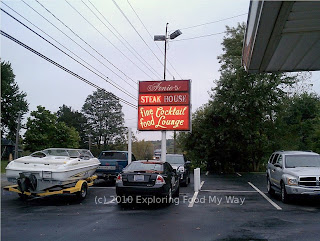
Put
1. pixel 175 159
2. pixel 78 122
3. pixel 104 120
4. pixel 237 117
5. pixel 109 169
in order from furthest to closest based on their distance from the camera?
pixel 78 122, pixel 104 120, pixel 237 117, pixel 175 159, pixel 109 169

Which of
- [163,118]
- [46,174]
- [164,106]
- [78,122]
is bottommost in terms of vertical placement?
[46,174]

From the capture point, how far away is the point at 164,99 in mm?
19016

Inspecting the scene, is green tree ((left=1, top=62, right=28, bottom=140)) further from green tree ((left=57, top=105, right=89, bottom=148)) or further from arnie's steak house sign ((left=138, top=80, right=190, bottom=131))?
arnie's steak house sign ((left=138, top=80, right=190, bottom=131))

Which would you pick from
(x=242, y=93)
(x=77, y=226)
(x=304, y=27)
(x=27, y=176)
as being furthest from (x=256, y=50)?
(x=242, y=93)

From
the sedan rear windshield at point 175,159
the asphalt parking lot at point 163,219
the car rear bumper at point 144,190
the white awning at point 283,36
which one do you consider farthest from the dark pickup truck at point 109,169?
the white awning at point 283,36

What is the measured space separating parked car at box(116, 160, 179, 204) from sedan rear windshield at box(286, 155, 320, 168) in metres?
4.78

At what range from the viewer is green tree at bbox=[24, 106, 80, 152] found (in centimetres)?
5444

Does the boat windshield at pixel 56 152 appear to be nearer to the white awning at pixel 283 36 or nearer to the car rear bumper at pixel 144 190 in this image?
the car rear bumper at pixel 144 190

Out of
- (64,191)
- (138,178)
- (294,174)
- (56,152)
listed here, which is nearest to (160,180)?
(138,178)

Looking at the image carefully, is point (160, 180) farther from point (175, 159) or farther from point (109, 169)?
point (175, 159)

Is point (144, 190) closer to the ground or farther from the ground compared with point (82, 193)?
farther from the ground

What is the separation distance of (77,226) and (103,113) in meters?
74.2

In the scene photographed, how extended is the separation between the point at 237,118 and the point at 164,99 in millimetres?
13732

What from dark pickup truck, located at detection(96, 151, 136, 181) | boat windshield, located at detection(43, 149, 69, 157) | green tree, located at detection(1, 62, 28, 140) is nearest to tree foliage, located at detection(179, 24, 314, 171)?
dark pickup truck, located at detection(96, 151, 136, 181)
